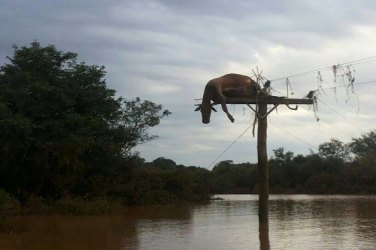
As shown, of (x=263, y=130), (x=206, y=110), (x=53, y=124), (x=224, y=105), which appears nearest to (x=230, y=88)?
(x=224, y=105)

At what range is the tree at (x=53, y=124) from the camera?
25.5 m

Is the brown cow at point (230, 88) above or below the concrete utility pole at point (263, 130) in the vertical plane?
above

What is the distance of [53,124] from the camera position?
2591 centimetres

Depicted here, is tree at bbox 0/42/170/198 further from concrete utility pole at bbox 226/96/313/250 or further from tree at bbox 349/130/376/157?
tree at bbox 349/130/376/157

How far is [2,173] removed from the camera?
88.3 feet

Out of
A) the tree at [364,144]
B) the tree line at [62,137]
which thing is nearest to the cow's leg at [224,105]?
the tree line at [62,137]

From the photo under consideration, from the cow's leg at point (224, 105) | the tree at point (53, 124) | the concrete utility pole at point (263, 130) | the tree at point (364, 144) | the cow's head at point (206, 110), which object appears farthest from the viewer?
the tree at point (364, 144)

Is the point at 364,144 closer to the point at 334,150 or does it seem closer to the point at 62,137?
the point at 334,150

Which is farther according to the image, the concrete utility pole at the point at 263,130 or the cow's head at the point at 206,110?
the cow's head at the point at 206,110

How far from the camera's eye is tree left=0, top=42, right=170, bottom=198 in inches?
1005

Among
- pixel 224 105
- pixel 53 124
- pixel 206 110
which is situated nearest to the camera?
pixel 224 105

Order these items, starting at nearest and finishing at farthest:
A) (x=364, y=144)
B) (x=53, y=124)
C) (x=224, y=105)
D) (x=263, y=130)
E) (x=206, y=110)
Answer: (x=224, y=105)
(x=263, y=130)
(x=206, y=110)
(x=53, y=124)
(x=364, y=144)

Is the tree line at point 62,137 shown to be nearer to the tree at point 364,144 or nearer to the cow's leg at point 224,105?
the cow's leg at point 224,105

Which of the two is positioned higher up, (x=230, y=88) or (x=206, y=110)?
(x=230, y=88)
